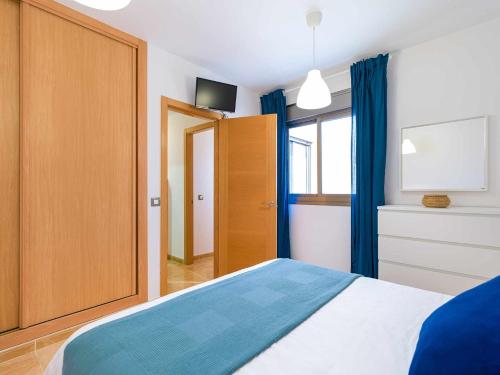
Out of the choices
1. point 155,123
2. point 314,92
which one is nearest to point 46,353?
point 155,123

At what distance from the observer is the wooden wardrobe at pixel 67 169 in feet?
5.98

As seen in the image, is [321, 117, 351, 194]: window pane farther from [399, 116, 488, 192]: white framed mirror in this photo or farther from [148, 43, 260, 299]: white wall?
[148, 43, 260, 299]: white wall

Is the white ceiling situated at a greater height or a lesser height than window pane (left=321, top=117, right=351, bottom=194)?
greater

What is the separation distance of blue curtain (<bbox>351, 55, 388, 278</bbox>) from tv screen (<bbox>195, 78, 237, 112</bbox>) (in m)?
1.46

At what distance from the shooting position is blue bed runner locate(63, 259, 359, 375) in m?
0.74

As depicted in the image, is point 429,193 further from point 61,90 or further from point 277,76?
point 61,90

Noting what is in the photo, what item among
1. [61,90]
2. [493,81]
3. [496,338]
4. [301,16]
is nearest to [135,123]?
[61,90]

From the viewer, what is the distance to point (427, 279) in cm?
216

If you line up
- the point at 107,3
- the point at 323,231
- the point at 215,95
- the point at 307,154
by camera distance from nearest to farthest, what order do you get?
the point at 107,3
the point at 215,95
the point at 323,231
the point at 307,154

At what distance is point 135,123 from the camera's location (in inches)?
96.9

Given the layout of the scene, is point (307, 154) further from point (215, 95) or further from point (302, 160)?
point (215, 95)

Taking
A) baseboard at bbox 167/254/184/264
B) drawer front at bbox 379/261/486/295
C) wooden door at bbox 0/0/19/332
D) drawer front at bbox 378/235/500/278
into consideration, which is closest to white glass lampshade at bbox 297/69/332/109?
drawer front at bbox 378/235/500/278

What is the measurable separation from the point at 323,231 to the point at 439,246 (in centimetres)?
132

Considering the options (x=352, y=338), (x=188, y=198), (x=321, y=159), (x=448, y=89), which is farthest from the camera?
(x=188, y=198)
